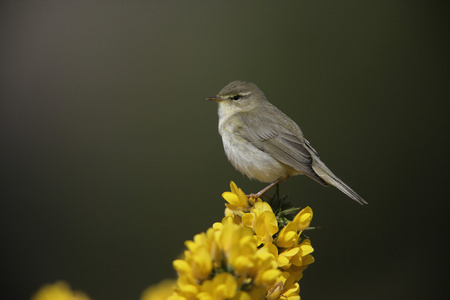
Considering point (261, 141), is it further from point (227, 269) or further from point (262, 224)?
point (227, 269)

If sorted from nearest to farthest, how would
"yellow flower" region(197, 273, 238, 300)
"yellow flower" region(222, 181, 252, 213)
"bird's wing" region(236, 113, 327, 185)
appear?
"yellow flower" region(197, 273, 238, 300)
"yellow flower" region(222, 181, 252, 213)
"bird's wing" region(236, 113, 327, 185)

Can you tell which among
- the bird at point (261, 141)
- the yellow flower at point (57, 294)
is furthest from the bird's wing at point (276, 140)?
the yellow flower at point (57, 294)

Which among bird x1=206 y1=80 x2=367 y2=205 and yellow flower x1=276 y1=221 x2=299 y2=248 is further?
bird x1=206 y1=80 x2=367 y2=205

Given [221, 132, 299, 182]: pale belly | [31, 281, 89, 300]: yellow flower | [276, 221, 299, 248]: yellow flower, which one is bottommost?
[221, 132, 299, 182]: pale belly

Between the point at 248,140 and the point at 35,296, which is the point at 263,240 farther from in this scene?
the point at 248,140

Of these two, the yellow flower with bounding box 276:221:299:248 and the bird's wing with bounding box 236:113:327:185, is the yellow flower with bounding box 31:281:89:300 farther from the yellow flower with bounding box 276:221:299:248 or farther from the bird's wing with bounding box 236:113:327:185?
the bird's wing with bounding box 236:113:327:185

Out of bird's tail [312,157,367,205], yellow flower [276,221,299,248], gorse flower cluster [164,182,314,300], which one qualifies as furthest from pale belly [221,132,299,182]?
gorse flower cluster [164,182,314,300]

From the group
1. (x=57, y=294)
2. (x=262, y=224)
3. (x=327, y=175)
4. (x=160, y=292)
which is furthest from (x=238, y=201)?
(x=327, y=175)
